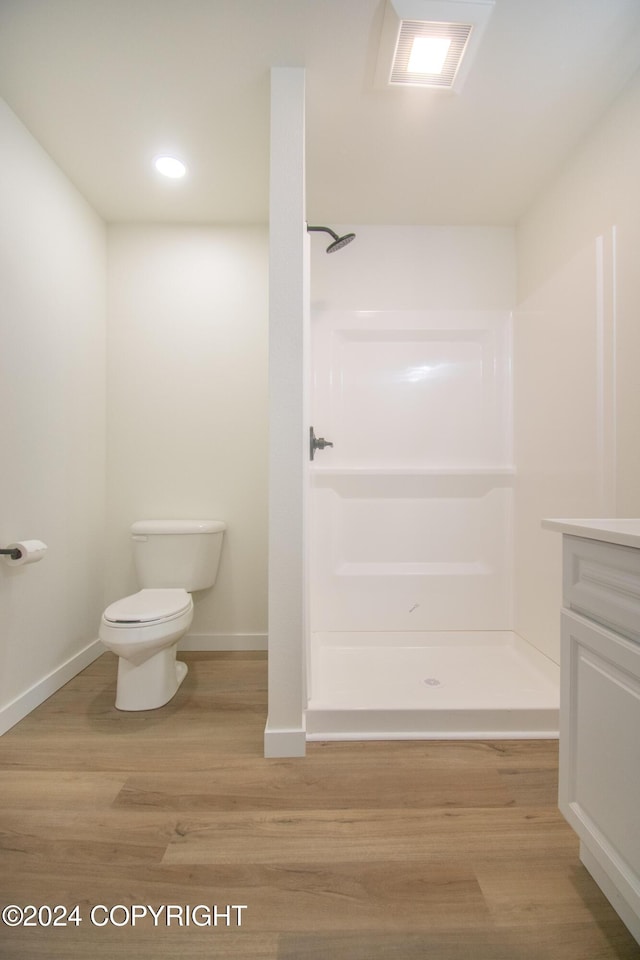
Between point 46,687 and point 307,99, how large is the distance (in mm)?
2538

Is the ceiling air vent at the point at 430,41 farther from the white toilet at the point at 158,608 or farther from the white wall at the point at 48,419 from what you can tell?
the white toilet at the point at 158,608

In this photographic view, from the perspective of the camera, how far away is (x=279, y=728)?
1.44m

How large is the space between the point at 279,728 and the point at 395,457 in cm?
145

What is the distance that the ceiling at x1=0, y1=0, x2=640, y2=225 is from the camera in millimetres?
1275

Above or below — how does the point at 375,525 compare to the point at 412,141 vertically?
below

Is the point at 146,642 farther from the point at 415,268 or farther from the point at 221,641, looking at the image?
the point at 415,268

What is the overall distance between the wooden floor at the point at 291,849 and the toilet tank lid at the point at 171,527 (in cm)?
84

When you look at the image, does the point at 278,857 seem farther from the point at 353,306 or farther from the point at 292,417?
the point at 353,306

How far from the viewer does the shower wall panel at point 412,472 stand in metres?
2.32

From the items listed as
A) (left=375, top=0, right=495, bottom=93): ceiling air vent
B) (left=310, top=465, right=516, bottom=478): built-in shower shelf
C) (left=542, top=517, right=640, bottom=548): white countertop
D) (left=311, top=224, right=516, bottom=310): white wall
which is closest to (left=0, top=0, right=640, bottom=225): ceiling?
(left=375, top=0, right=495, bottom=93): ceiling air vent

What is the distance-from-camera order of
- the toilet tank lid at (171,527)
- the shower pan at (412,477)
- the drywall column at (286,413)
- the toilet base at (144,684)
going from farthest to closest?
the shower pan at (412,477) < the toilet tank lid at (171,527) < the toilet base at (144,684) < the drywall column at (286,413)

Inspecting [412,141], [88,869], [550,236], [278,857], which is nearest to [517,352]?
[550,236]


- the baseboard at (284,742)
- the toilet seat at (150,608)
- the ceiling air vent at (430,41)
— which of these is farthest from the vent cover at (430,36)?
the baseboard at (284,742)

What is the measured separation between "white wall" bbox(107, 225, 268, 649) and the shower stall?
0.34 metres
